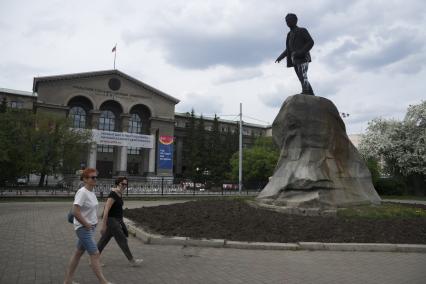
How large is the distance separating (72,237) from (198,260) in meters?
4.77

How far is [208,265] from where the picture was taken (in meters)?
8.00

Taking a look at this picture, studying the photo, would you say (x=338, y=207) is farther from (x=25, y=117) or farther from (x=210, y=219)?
(x=25, y=117)

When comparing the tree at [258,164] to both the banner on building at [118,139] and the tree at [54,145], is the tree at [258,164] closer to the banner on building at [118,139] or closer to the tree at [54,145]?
the banner on building at [118,139]

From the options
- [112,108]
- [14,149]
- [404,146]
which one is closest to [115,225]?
[14,149]

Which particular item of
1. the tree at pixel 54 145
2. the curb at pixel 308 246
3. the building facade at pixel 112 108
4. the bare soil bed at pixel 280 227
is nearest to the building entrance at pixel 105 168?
the building facade at pixel 112 108

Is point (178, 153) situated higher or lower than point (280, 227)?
higher

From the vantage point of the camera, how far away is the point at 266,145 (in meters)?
65.2

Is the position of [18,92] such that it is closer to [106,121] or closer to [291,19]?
[106,121]

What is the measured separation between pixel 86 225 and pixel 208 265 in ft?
9.80

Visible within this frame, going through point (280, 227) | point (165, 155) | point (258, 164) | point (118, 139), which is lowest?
point (280, 227)

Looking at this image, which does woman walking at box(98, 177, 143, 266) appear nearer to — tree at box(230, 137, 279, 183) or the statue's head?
the statue's head

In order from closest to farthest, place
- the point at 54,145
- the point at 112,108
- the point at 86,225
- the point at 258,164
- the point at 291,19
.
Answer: the point at 86,225 < the point at 291,19 < the point at 54,145 < the point at 258,164 < the point at 112,108

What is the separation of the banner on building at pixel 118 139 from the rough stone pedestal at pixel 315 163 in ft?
133

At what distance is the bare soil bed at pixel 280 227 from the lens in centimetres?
1058
